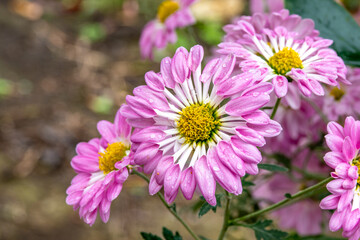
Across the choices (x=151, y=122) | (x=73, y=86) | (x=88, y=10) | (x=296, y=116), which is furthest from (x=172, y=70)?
(x=88, y=10)

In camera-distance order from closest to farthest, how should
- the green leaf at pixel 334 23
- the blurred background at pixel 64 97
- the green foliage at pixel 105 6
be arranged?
the green leaf at pixel 334 23 < the blurred background at pixel 64 97 < the green foliage at pixel 105 6

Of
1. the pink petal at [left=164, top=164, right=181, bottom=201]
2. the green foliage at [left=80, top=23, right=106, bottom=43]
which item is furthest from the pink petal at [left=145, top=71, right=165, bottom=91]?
the green foliage at [left=80, top=23, right=106, bottom=43]

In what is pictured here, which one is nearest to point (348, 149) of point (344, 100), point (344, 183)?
point (344, 183)

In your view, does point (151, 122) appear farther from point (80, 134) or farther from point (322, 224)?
point (80, 134)

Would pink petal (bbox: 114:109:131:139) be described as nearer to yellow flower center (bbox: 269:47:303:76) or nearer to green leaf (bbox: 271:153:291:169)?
yellow flower center (bbox: 269:47:303:76)

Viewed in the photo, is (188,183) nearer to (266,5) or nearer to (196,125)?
(196,125)

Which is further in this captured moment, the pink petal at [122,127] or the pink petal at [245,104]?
the pink petal at [122,127]

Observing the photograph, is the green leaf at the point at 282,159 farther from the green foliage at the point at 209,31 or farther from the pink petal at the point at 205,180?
the green foliage at the point at 209,31

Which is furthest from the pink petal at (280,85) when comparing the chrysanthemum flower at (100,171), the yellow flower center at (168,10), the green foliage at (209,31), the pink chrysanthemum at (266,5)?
the green foliage at (209,31)
